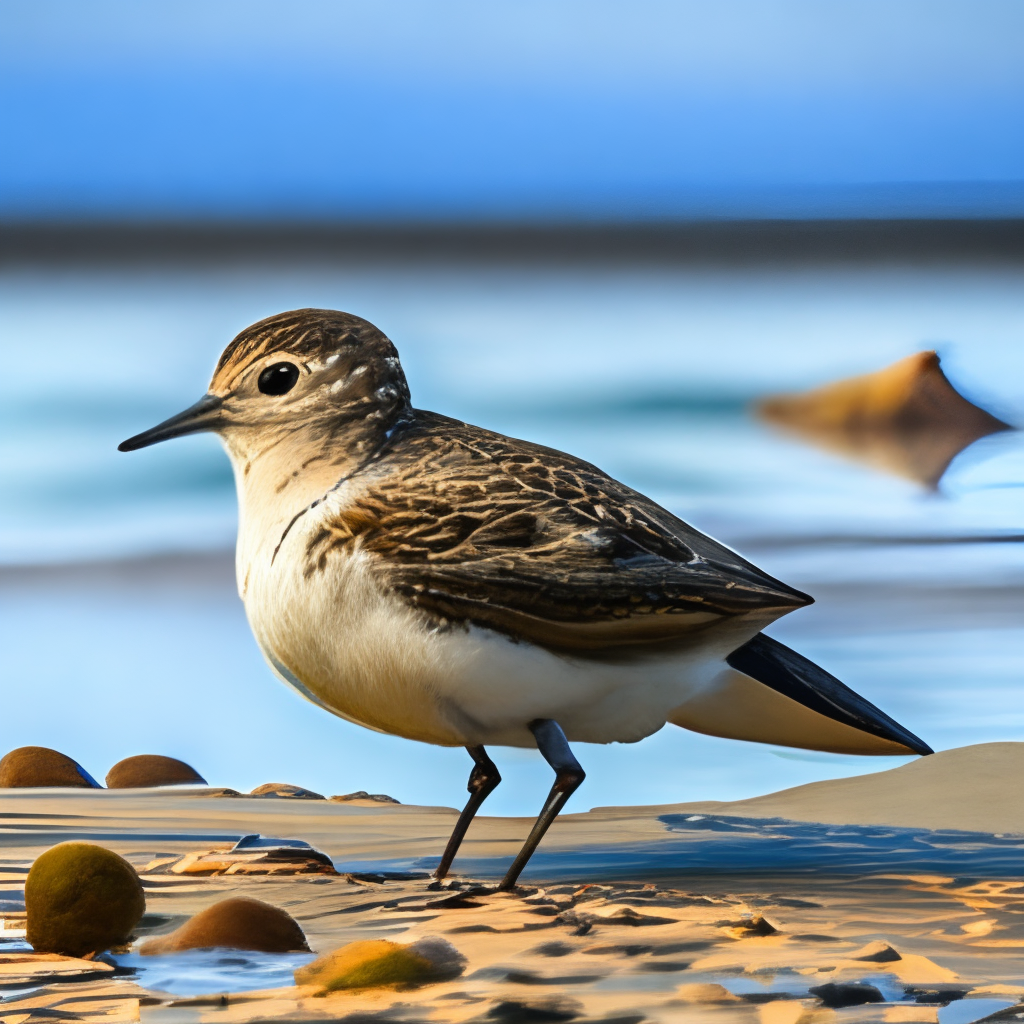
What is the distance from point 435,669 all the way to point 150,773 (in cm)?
157

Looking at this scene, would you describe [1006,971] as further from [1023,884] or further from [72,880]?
[72,880]

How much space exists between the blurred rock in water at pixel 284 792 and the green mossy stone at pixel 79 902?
1.12 meters

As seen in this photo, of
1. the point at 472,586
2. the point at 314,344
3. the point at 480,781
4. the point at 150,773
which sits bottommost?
the point at 480,781

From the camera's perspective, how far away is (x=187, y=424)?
2582mm

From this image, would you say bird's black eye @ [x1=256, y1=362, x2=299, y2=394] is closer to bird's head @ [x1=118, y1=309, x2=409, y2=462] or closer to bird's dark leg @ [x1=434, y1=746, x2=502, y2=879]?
bird's head @ [x1=118, y1=309, x2=409, y2=462]

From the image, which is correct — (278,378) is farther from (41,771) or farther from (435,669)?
(41,771)

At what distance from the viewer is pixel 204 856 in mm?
2904

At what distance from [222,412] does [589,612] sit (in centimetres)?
77

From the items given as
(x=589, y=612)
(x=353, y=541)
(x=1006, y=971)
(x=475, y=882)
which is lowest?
(x=1006, y=971)

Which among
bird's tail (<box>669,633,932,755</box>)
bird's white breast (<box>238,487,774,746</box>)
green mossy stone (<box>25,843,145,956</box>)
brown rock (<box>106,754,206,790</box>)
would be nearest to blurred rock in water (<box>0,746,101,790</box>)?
brown rock (<box>106,754,206,790</box>)

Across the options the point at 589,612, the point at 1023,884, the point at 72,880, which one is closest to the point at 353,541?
the point at 589,612

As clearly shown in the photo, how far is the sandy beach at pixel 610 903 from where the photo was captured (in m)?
2.06

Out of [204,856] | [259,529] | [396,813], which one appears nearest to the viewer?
[259,529]

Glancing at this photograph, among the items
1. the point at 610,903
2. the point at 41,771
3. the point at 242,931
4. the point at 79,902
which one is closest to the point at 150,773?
the point at 41,771
